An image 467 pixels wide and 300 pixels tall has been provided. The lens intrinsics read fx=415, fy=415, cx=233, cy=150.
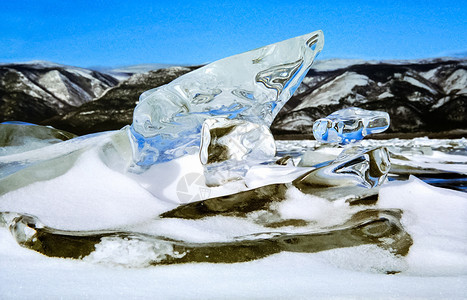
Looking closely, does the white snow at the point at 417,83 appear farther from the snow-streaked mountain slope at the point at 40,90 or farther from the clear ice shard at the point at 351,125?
the clear ice shard at the point at 351,125

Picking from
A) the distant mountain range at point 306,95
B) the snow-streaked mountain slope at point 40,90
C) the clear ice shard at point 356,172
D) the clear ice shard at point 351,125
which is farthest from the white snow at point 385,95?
the clear ice shard at point 356,172

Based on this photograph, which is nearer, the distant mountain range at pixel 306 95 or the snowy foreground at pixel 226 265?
the snowy foreground at pixel 226 265

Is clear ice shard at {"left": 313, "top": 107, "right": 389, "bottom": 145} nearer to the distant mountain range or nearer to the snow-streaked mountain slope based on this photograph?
the distant mountain range

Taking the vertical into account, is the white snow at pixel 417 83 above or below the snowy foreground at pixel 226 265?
above

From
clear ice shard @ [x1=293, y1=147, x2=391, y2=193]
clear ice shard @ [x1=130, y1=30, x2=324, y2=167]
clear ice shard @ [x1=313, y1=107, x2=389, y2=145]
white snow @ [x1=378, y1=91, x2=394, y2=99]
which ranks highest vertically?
clear ice shard @ [x1=130, y1=30, x2=324, y2=167]

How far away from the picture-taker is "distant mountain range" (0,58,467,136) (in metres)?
6.04

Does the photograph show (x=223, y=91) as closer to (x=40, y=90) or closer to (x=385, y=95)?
(x=385, y=95)

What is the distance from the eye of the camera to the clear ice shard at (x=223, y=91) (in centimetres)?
86

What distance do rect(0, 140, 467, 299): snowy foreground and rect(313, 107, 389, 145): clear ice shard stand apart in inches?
5.7

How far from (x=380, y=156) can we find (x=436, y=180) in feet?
1.88

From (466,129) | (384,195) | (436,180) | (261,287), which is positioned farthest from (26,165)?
(466,129)

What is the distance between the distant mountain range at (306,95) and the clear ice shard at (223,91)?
5078 millimetres

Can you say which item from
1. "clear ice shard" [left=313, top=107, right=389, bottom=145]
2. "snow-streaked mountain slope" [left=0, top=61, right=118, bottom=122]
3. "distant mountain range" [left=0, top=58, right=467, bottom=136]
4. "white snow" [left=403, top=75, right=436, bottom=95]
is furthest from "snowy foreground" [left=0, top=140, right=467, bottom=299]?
"white snow" [left=403, top=75, right=436, bottom=95]

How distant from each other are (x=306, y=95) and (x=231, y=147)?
6.01m
